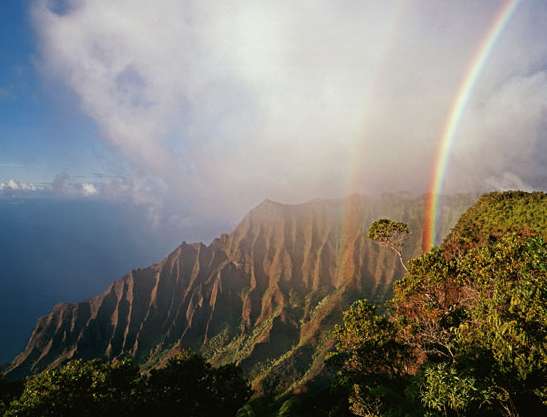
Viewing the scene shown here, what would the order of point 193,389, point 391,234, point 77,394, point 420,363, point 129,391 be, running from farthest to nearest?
point 193,389 < point 391,234 < point 420,363 < point 129,391 < point 77,394

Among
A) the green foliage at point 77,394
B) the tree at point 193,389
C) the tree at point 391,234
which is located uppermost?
the tree at point 391,234

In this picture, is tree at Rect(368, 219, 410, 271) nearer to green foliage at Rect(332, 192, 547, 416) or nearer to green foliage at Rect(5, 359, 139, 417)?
green foliage at Rect(332, 192, 547, 416)

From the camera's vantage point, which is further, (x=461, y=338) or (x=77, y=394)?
(x=77, y=394)

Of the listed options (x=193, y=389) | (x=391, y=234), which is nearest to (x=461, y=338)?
(x=391, y=234)

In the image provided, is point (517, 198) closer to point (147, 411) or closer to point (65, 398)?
point (147, 411)

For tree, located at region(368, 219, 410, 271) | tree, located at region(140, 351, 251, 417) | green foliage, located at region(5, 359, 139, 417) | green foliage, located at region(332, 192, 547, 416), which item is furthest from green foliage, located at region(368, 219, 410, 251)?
green foliage, located at region(5, 359, 139, 417)

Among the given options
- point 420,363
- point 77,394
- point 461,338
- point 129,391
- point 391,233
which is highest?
point 461,338

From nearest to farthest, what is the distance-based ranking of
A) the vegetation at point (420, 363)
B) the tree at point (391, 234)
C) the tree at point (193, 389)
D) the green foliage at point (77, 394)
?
the vegetation at point (420, 363), the green foliage at point (77, 394), the tree at point (193, 389), the tree at point (391, 234)

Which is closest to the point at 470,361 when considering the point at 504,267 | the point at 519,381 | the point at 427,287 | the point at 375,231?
the point at 519,381

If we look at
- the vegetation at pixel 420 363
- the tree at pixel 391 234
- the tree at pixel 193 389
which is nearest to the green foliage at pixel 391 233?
the tree at pixel 391 234

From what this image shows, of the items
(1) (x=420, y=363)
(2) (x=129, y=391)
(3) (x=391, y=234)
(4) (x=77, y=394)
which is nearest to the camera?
(4) (x=77, y=394)

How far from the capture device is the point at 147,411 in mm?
47125

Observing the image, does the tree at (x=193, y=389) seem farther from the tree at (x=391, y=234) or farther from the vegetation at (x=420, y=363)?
the tree at (x=391, y=234)

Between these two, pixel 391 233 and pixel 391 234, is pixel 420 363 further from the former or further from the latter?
pixel 391 233
